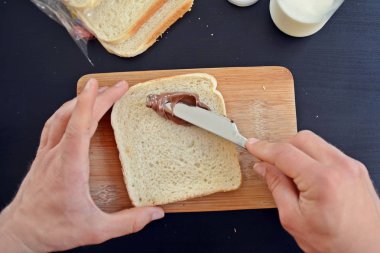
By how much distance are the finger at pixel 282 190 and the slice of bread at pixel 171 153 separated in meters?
0.21

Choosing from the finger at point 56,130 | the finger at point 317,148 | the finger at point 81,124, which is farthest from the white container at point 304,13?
the finger at point 56,130

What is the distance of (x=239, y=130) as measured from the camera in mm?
1372

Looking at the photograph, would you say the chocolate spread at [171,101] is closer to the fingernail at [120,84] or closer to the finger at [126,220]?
the fingernail at [120,84]

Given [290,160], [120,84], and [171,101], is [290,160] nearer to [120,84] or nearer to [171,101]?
[171,101]

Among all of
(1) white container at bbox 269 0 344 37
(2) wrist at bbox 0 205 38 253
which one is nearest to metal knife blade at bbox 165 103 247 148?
(1) white container at bbox 269 0 344 37

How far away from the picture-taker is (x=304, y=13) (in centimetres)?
132

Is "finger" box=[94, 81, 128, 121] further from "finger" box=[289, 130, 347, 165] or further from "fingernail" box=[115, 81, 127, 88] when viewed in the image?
"finger" box=[289, 130, 347, 165]

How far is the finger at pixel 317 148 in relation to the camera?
3.35 feet

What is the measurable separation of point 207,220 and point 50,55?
82 cm

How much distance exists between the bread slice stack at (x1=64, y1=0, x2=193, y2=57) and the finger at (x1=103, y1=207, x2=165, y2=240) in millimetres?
544

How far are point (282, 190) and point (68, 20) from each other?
959 mm

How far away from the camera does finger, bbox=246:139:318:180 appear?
992 mm

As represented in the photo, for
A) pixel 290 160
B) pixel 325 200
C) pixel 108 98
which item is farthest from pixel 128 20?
pixel 325 200

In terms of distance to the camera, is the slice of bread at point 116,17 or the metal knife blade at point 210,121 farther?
the slice of bread at point 116,17
